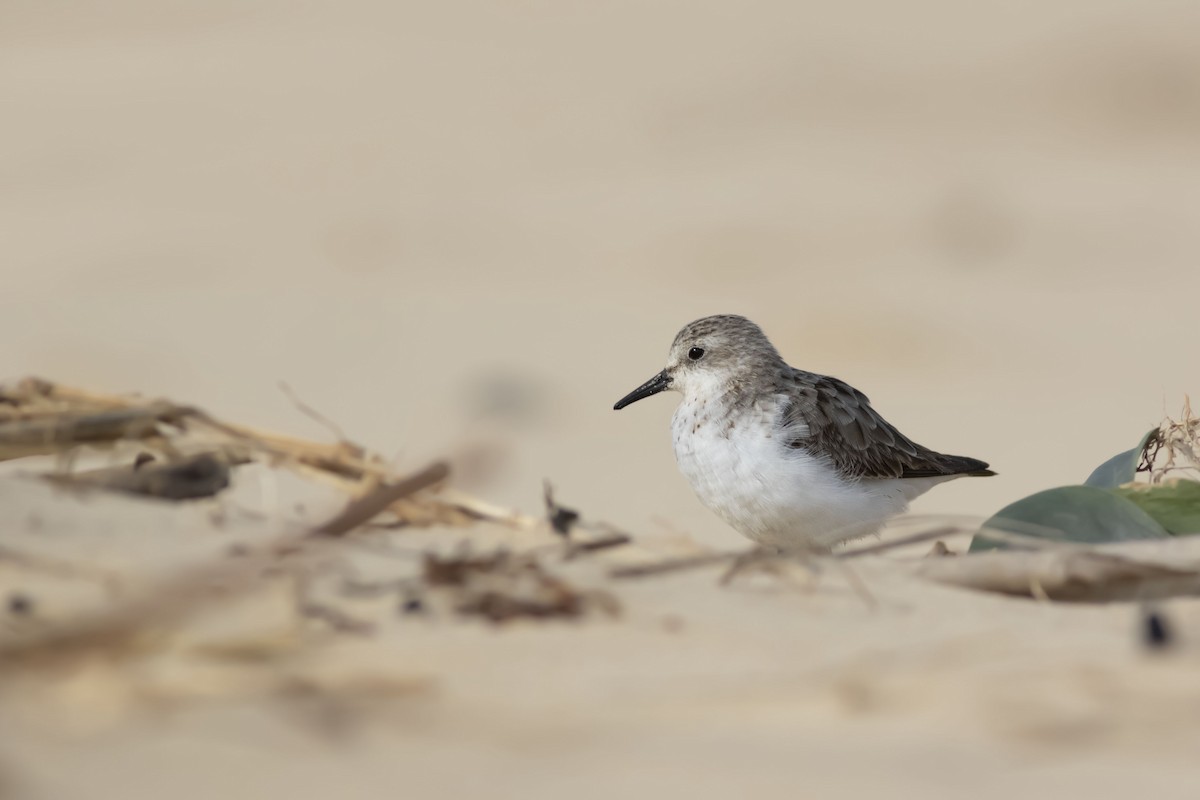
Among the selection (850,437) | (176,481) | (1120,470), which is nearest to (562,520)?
(176,481)

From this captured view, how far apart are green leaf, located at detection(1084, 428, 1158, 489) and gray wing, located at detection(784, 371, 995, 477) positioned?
1.18 metres

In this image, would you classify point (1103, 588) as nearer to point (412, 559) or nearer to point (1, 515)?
point (412, 559)

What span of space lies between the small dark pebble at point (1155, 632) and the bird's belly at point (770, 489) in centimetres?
285

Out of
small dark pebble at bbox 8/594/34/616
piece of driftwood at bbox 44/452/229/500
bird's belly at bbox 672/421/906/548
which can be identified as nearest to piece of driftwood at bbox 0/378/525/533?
piece of driftwood at bbox 44/452/229/500

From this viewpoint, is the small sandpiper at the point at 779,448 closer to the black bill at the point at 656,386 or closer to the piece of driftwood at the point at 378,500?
the black bill at the point at 656,386

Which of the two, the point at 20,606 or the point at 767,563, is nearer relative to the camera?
the point at 20,606

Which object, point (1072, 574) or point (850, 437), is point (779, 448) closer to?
point (850, 437)

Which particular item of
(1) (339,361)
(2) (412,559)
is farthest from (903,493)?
(1) (339,361)

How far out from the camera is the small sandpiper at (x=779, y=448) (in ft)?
19.6

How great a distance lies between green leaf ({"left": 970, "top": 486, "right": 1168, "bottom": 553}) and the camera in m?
4.14

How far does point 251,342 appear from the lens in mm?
12875

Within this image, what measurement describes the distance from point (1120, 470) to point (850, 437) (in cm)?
142

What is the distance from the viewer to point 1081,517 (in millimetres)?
4168

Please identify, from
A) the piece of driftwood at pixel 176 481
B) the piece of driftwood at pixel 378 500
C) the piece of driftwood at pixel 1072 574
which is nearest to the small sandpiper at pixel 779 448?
the piece of driftwood at pixel 1072 574
